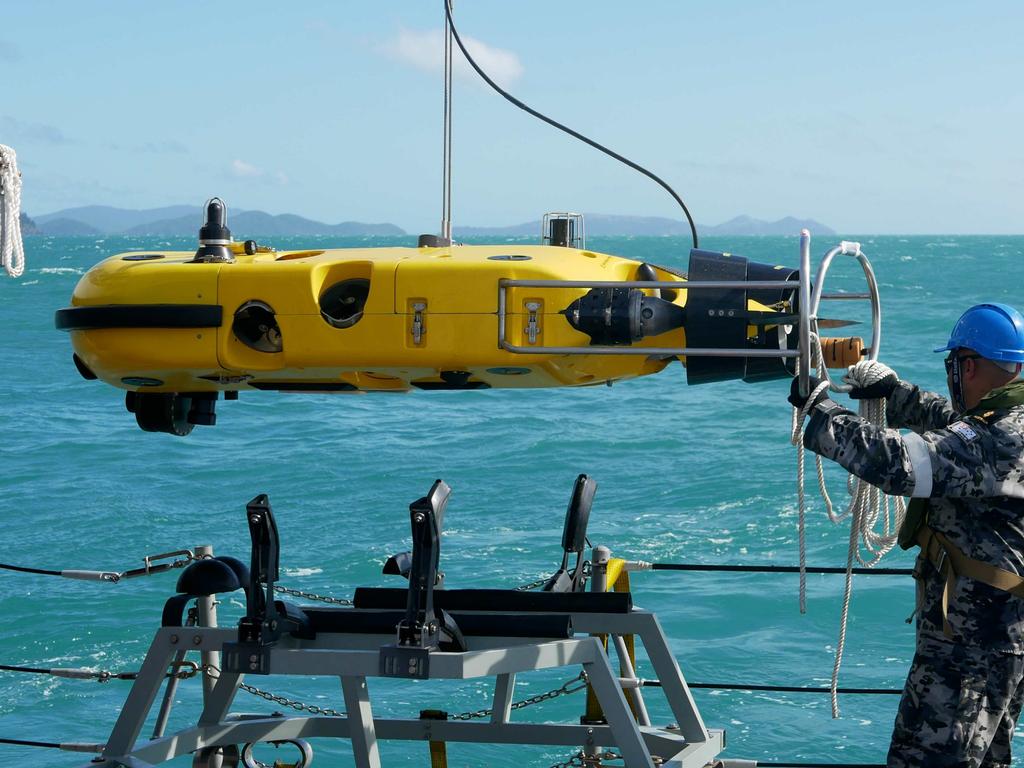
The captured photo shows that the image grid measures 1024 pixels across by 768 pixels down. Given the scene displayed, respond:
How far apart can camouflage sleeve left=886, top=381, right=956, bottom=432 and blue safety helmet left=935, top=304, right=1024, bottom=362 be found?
32 centimetres

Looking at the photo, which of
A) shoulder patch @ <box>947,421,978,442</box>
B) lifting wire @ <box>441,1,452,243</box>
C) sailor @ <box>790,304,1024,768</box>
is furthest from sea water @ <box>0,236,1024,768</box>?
shoulder patch @ <box>947,421,978,442</box>

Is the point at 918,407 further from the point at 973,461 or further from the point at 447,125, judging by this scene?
the point at 447,125

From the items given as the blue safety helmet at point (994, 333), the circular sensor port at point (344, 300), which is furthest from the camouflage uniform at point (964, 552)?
the circular sensor port at point (344, 300)

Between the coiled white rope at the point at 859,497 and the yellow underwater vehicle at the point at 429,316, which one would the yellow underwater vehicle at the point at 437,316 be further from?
the coiled white rope at the point at 859,497

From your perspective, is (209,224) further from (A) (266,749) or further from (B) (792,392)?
(A) (266,749)

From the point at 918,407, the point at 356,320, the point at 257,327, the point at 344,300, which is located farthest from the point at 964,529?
the point at 257,327

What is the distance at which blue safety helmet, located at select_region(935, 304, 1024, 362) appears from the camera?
13.4 ft

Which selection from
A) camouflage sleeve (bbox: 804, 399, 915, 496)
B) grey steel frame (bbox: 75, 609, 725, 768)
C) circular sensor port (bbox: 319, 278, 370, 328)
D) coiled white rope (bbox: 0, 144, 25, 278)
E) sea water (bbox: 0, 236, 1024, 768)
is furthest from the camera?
sea water (bbox: 0, 236, 1024, 768)

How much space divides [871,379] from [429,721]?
1.98 metres

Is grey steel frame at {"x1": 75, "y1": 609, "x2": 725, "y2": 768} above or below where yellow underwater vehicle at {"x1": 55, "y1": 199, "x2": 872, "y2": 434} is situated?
below

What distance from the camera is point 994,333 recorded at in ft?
13.4

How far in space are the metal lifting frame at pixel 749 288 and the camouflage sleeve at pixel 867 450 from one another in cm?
16

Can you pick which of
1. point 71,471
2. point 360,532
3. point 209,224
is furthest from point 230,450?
point 209,224

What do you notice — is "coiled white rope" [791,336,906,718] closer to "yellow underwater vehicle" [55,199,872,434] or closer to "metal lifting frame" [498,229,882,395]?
"metal lifting frame" [498,229,882,395]
